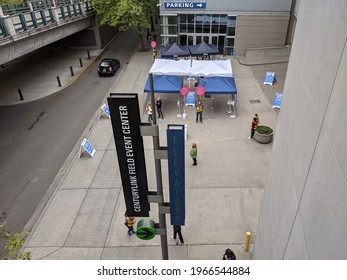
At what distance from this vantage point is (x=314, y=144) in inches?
167

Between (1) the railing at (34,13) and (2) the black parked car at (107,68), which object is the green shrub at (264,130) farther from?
(1) the railing at (34,13)

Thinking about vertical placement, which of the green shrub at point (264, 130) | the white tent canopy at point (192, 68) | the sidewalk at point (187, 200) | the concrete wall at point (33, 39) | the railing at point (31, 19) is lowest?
the sidewalk at point (187, 200)

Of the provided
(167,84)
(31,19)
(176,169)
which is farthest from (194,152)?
(31,19)

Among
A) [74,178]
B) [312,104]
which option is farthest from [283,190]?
[74,178]

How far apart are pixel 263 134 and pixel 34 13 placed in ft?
57.7

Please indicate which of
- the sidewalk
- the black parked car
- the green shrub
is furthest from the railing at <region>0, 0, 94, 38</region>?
the green shrub

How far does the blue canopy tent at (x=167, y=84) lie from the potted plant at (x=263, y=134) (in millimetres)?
5379

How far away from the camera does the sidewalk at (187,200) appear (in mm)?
9656

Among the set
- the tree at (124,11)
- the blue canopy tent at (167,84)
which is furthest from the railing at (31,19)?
the blue canopy tent at (167,84)

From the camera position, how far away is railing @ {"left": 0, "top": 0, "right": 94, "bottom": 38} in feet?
55.1

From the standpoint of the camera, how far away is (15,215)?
11242 mm

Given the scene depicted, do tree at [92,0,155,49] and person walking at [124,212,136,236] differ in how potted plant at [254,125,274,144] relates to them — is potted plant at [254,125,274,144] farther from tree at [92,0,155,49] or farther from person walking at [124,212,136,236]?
tree at [92,0,155,49]

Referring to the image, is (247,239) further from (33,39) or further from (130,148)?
(33,39)

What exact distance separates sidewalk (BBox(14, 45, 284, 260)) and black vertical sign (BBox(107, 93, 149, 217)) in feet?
13.4
